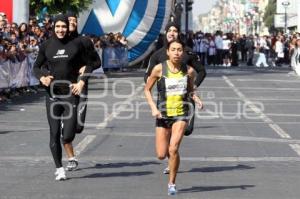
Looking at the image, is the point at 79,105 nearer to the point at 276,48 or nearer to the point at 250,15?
the point at 276,48

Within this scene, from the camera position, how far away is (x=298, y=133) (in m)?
15.7

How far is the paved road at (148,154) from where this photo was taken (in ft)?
31.9

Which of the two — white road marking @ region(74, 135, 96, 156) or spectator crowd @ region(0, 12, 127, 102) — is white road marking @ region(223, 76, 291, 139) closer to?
white road marking @ region(74, 135, 96, 156)

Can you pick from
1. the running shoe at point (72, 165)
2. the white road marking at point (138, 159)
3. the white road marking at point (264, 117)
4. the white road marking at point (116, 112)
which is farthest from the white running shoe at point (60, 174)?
the white road marking at point (116, 112)

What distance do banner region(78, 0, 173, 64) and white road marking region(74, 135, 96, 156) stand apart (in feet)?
76.1

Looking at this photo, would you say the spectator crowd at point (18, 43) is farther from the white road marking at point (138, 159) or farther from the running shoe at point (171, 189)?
the running shoe at point (171, 189)

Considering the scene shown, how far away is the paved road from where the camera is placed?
31.9ft

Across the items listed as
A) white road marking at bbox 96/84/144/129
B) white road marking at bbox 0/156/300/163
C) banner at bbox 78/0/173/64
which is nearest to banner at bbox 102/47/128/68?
banner at bbox 78/0/173/64

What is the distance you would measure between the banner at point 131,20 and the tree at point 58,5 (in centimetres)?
339

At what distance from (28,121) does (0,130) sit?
5.92 ft

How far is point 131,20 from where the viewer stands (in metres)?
39.2

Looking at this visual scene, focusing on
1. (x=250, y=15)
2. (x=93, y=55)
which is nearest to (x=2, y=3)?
(x=93, y=55)

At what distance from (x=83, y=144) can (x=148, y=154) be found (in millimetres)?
1549

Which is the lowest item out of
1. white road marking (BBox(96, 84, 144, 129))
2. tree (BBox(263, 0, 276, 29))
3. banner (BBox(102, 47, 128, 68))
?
tree (BBox(263, 0, 276, 29))
